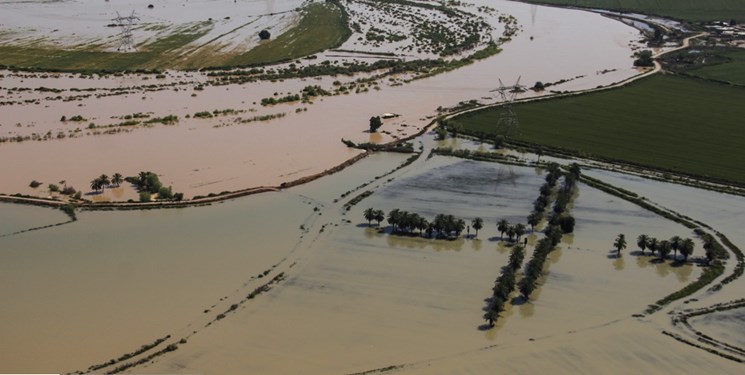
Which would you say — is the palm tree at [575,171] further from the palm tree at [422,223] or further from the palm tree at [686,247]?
the palm tree at [422,223]

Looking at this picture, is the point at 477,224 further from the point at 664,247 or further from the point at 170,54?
the point at 170,54

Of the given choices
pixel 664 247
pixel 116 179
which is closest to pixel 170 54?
pixel 116 179

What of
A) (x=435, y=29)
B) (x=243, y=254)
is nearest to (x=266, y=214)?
(x=243, y=254)

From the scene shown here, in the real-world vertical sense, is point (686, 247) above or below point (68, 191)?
below

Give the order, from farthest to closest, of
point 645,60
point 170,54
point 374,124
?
point 170,54 < point 645,60 < point 374,124

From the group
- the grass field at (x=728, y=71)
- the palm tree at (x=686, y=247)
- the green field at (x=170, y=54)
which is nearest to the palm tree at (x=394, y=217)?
the palm tree at (x=686, y=247)

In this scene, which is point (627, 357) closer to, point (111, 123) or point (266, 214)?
point (266, 214)
